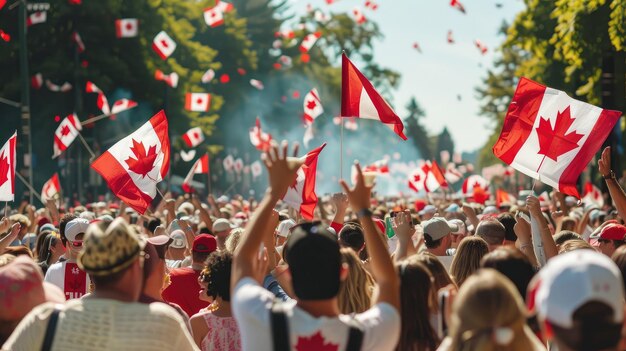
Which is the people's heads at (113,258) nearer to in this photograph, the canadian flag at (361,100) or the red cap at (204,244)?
the red cap at (204,244)

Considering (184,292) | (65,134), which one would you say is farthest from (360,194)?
(65,134)

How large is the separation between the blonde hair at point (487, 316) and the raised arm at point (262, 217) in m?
0.87

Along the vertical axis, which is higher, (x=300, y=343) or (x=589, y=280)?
(x=589, y=280)

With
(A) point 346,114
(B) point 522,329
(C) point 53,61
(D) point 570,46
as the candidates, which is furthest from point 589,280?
(C) point 53,61

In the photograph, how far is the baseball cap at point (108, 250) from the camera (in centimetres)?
424

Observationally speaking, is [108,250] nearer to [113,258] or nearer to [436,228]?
[113,258]

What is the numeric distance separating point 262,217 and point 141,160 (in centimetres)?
814

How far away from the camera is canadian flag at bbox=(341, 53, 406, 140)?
11484 millimetres

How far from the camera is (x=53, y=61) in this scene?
3850 cm

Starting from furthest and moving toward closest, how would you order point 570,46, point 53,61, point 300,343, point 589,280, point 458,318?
1. point 53,61
2. point 570,46
3. point 300,343
4. point 458,318
5. point 589,280

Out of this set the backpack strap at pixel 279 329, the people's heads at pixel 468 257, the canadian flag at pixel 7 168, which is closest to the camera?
the backpack strap at pixel 279 329

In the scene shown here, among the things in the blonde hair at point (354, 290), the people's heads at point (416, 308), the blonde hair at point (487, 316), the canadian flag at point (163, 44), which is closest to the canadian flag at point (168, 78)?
the canadian flag at point (163, 44)

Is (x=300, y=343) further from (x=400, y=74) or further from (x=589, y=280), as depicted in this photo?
(x=400, y=74)

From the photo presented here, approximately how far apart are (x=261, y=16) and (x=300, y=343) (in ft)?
252
